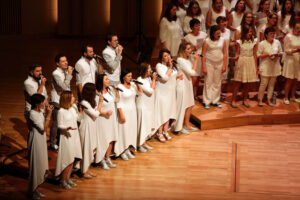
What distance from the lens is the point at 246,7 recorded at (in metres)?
8.12

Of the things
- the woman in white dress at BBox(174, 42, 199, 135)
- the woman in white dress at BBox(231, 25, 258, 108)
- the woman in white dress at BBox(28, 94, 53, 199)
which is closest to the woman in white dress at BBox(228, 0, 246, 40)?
the woman in white dress at BBox(231, 25, 258, 108)

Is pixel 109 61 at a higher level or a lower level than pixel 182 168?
higher

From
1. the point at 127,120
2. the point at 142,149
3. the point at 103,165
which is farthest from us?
the point at 142,149

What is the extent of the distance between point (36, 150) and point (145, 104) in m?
1.77

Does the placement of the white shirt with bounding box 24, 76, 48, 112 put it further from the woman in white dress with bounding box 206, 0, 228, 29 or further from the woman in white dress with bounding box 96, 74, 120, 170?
the woman in white dress with bounding box 206, 0, 228, 29

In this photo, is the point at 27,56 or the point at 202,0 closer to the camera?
the point at 202,0

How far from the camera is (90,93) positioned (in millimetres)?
5047

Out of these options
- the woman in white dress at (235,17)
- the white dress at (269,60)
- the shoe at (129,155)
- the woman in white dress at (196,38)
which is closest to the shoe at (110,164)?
the shoe at (129,155)

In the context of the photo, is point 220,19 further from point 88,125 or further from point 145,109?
point 88,125

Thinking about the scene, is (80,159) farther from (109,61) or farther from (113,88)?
(109,61)

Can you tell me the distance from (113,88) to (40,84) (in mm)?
833

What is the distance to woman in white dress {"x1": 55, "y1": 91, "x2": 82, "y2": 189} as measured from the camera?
4770 millimetres

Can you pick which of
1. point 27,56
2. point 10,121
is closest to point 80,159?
point 10,121

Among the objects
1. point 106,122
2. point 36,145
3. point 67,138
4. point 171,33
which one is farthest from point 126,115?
point 171,33
